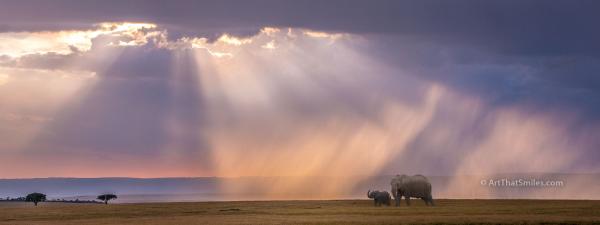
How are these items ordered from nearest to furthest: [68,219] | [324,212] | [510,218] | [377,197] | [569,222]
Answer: [569,222] < [510,218] < [68,219] < [324,212] < [377,197]

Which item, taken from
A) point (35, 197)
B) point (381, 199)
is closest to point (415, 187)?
point (381, 199)

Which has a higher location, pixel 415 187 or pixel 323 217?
pixel 415 187

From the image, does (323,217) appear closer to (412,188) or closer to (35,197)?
(412,188)

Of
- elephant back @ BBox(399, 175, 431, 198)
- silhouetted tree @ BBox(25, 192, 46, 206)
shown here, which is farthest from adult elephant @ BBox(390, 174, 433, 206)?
silhouetted tree @ BBox(25, 192, 46, 206)

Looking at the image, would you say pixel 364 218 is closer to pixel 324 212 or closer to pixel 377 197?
pixel 324 212

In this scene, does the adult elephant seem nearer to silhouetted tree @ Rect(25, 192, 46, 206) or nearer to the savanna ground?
the savanna ground

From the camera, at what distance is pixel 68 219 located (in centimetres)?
6347

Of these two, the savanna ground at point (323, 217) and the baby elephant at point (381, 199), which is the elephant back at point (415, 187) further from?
the savanna ground at point (323, 217)

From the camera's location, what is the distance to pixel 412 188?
Result: 3268 inches

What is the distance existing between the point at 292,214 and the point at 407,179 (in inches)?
776

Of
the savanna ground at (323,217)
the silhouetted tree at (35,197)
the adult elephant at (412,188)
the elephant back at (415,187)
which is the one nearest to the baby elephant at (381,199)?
the adult elephant at (412,188)

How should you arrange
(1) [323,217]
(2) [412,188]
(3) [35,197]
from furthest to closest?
(3) [35,197] < (2) [412,188] < (1) [323,217]

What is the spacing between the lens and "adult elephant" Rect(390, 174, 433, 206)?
8300 centimetres

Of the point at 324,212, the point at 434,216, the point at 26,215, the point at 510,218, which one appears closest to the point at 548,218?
the point at 510,218
